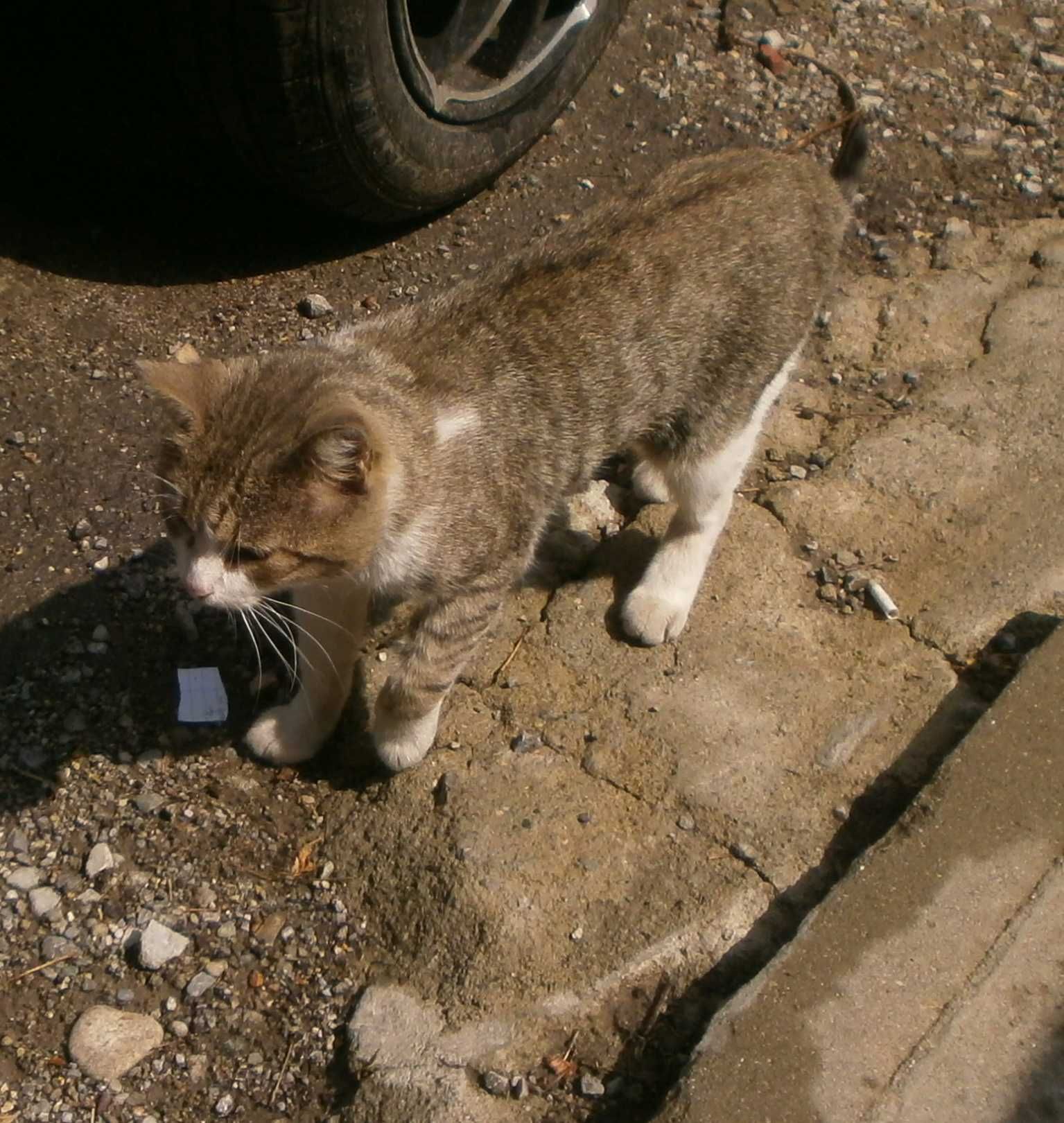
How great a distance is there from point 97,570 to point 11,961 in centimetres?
112

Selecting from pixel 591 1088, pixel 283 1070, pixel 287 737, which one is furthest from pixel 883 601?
pixel 283 1070

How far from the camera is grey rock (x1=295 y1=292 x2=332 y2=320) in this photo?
4.35m

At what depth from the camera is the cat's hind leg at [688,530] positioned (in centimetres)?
353

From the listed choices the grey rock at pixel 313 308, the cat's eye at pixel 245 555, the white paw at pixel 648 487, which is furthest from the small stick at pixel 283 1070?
the grey rock at pixel 313 308

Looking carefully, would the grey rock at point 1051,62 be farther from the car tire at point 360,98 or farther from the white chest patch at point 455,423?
the white chest patch at point 455,423

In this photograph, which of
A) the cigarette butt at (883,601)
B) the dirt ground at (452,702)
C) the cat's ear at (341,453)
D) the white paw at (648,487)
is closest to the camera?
the cat's ear at (341,453)

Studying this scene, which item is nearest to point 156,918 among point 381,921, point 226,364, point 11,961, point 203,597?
point 11,961

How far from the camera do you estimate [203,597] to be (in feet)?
8.84

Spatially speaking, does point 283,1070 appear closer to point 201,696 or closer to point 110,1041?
point 110,1041

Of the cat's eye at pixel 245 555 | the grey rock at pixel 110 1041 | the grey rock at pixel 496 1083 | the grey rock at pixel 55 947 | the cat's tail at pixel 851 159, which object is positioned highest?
the cat's tail at pixel 851 159

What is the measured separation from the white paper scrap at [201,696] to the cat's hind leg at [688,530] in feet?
3.88

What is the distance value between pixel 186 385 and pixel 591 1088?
71.9 inches

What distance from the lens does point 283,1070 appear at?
2.91 meters

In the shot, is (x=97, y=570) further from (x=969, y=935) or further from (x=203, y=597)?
(x=969, y=935)
